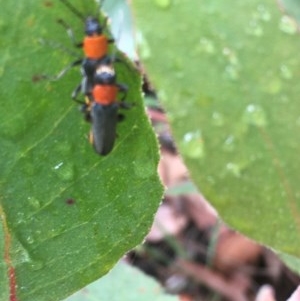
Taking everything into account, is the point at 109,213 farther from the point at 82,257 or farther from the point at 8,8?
the point at 8,8

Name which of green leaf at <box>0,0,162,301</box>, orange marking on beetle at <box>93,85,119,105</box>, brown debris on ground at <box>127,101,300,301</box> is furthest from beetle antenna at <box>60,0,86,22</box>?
brown debris on ground at <box>127,101,300,301</box>

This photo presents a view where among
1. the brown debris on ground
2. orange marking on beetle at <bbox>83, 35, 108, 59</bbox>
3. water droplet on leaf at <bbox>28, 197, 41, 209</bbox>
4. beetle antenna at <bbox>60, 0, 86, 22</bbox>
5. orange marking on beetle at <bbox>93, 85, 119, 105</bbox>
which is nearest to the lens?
beetle antenna at <bbox>60, 0, 86, 22</bbox>

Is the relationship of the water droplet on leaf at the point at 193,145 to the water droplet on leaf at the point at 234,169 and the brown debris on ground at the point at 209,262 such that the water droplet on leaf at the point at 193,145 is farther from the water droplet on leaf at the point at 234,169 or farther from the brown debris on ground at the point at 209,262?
the brown debris on ground at the point at 209,262

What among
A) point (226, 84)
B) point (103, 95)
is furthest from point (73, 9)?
point (103, 95)

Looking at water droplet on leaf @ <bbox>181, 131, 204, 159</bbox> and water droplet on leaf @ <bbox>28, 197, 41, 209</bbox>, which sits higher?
water droplet on leaf @ <bbox>181, 131, 204, 159</bbox>

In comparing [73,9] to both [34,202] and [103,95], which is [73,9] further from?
[103,95]

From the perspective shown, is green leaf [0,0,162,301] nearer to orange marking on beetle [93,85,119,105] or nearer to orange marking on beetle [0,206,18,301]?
orange marking on beetle [0,206,18,301]
